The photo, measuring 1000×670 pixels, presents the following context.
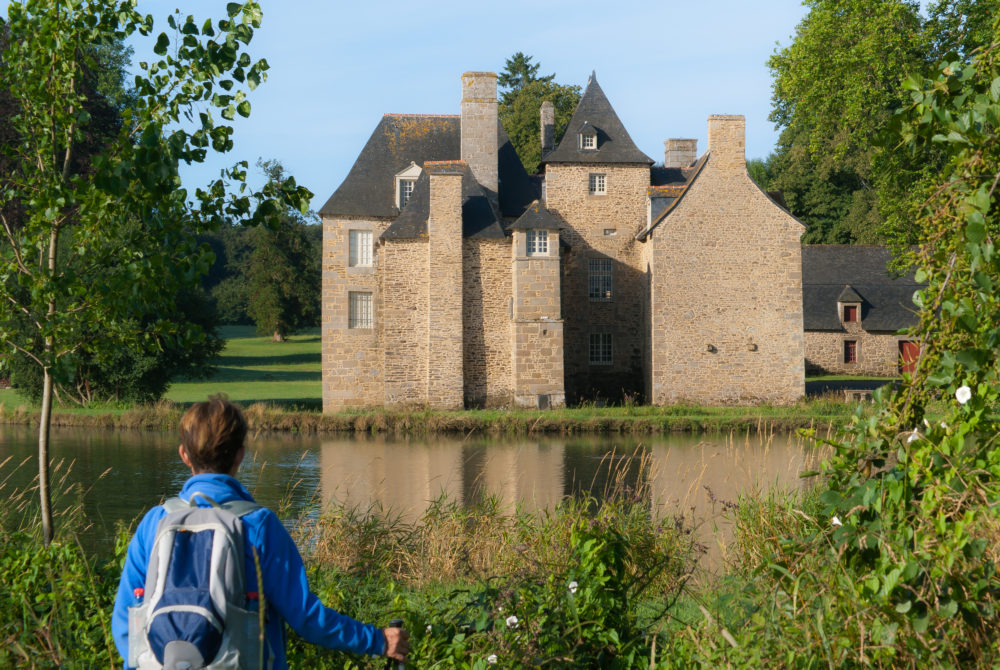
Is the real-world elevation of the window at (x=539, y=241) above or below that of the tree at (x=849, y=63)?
below

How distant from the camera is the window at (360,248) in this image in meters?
28.3

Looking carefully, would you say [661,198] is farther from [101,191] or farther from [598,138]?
[101,191]

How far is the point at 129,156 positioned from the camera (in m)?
4.84

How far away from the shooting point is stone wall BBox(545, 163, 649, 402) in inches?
1143

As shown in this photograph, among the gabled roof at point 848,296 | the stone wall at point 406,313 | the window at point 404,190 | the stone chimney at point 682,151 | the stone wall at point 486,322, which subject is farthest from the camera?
the gabled roof at point 848,296

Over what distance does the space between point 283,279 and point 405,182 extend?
2470cm

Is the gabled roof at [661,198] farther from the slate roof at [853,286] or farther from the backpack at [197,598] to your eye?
the backpack at [197,598]

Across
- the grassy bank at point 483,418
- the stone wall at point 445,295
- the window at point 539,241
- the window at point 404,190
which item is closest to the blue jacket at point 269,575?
the grassy bank at point 483,418

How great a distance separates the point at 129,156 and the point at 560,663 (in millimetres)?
3452

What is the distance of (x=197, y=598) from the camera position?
2254 millimetres

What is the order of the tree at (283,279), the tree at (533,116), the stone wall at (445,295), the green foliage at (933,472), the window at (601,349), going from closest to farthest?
the green foliage at (933,472) < the stone wall at (445,295) < the window at (601,349) < the tree at (533,116) < the tree at (283,279)

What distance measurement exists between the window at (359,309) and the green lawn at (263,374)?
2.96 meters

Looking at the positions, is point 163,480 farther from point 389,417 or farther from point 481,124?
point 481,124

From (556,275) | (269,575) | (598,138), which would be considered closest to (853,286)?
(598,138)
